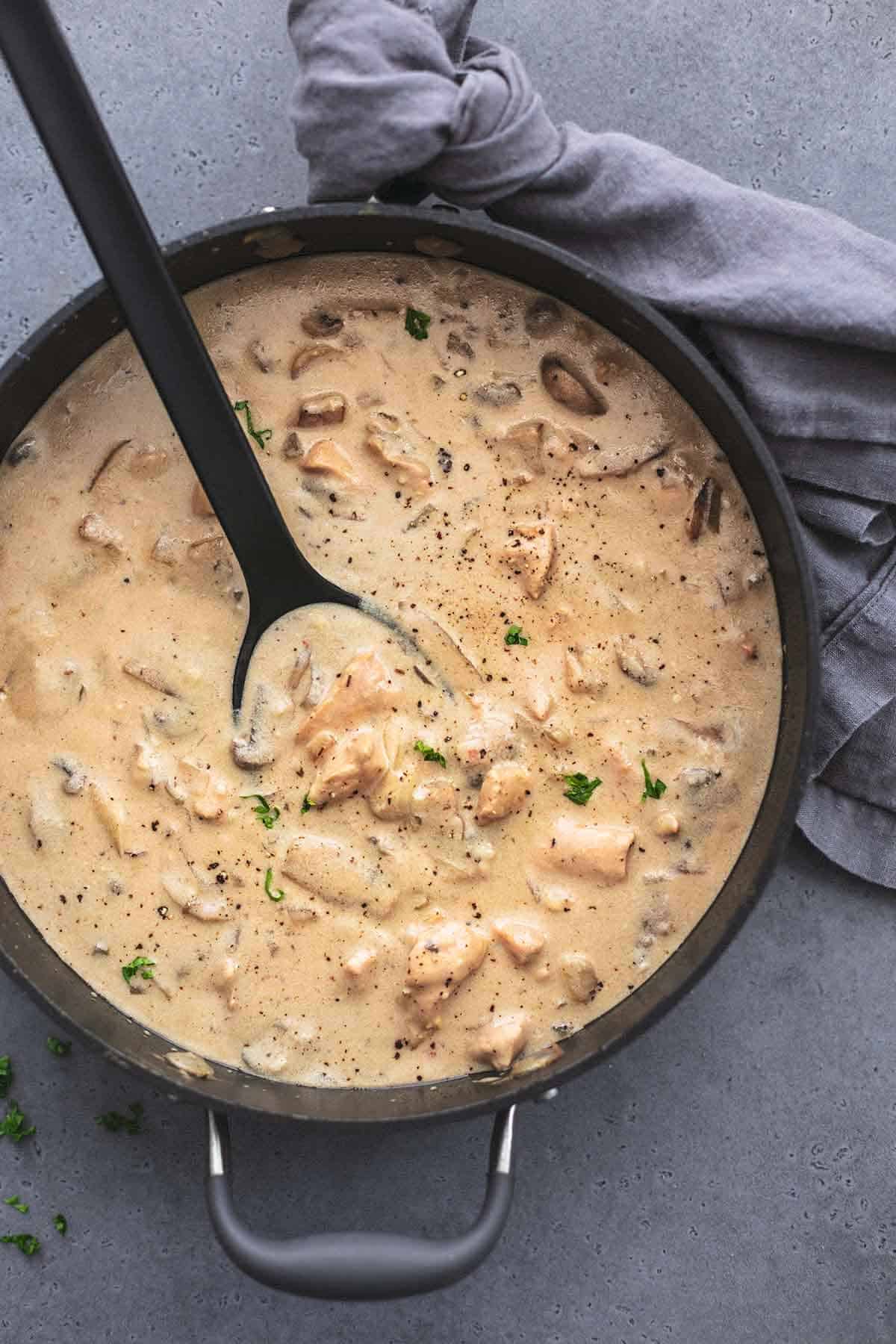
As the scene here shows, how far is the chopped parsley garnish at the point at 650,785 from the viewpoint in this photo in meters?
2.10

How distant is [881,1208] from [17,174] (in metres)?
2.56

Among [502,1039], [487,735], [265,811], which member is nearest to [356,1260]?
[502,1039]

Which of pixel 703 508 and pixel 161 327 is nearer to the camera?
pixel 161 327

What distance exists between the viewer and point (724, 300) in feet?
6.69

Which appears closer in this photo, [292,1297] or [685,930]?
[685,930]

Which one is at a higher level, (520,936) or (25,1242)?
(520,936)

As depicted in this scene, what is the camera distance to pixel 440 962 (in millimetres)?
2043

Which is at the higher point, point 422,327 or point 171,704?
point 422,327

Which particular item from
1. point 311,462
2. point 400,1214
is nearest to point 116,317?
point 311,462

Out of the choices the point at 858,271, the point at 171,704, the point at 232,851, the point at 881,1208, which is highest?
the point at 858,271

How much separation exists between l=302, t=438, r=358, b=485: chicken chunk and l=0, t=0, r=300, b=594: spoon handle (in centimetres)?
14

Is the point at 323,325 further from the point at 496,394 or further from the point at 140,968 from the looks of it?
the point at 140,968

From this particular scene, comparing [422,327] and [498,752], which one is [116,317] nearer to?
[422,327]

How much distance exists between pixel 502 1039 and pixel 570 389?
43.7 inches
